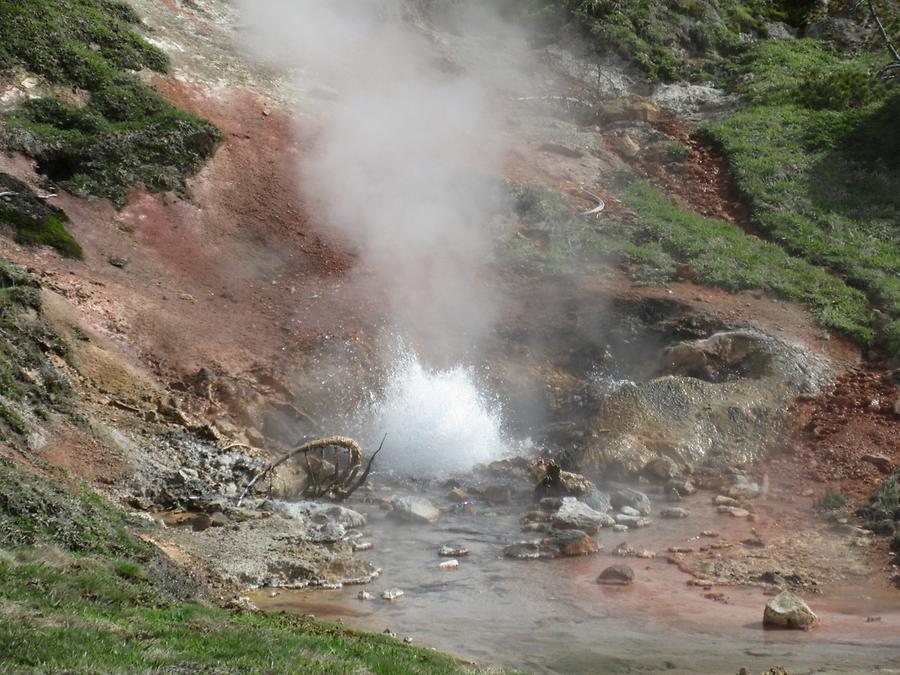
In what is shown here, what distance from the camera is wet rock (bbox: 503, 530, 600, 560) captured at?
10328 mm

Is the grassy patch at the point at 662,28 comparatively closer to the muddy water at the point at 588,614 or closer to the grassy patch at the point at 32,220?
the grassy patch at the point at 32,220

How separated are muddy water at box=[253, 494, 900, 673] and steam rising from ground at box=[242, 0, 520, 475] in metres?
4.39

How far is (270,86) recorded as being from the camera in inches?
933

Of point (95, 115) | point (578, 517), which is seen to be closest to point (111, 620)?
point (578, 517)

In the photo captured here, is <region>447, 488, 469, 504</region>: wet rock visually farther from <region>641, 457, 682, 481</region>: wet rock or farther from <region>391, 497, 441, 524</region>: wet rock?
<region>641, 457, 682, 481</region>: wet rock

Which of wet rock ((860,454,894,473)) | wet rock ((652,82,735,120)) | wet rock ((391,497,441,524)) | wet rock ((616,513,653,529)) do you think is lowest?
wet rock ((391,497,441,524))

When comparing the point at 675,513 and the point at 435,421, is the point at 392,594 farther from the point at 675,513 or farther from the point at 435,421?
the point at 435,421

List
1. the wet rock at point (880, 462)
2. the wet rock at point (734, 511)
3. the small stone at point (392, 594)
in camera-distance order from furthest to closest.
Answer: the wet rock at point (880, 462) → the wet rock at point (734, 511) → the small stone at point (392, 594)

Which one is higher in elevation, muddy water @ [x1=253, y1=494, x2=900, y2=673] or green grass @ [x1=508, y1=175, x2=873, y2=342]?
green grass @ [x1=508, y1=175, x2=873, y2=342]

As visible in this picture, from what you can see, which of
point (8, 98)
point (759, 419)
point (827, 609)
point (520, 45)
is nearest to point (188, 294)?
point (8, 98)

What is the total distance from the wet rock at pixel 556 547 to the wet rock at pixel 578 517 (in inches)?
19.5

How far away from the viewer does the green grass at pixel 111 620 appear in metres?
4.57

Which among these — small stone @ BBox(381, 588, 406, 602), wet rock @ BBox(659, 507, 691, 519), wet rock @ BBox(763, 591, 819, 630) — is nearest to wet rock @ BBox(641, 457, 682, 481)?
wet rock @ BBox(659, 507, 691, 519)

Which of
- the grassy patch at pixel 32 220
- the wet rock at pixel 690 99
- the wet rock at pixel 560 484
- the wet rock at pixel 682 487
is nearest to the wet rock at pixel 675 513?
the wet rock at pixel 682 487
